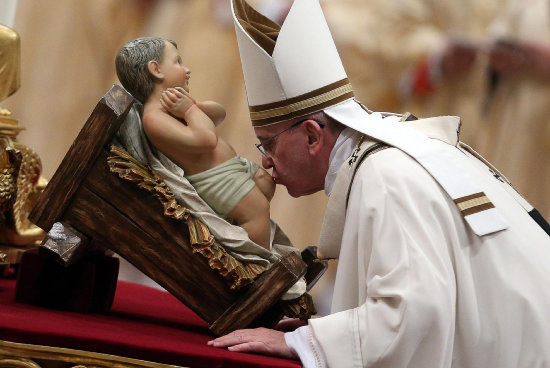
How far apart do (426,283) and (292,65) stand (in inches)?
33.4

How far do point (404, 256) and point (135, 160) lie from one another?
79cm

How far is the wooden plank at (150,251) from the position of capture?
2.29 m

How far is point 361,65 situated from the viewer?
4582 millimetres

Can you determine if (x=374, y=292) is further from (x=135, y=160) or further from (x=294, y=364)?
(x=135, y=160)

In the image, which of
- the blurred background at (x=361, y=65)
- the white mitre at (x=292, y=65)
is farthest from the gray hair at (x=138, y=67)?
the blurred background at (x=361, y=65)

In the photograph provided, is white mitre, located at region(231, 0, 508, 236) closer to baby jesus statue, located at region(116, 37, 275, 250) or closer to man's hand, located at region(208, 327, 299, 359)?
baby jesus statue, located at region(116, 37, 275, 250)

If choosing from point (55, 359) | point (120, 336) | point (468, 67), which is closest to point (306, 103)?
point (120, 336)

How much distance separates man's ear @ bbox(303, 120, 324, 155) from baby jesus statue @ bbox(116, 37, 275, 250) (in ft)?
0.70

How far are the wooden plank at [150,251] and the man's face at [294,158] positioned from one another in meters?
0.43

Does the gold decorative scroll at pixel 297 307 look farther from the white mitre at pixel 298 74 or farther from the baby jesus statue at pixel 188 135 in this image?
the white mitre at pixel 298 74

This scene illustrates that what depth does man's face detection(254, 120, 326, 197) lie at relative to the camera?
254cm

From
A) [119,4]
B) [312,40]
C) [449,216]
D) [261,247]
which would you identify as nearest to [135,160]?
[261,247]

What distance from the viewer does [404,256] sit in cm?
208

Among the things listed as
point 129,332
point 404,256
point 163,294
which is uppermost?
point 404,256
